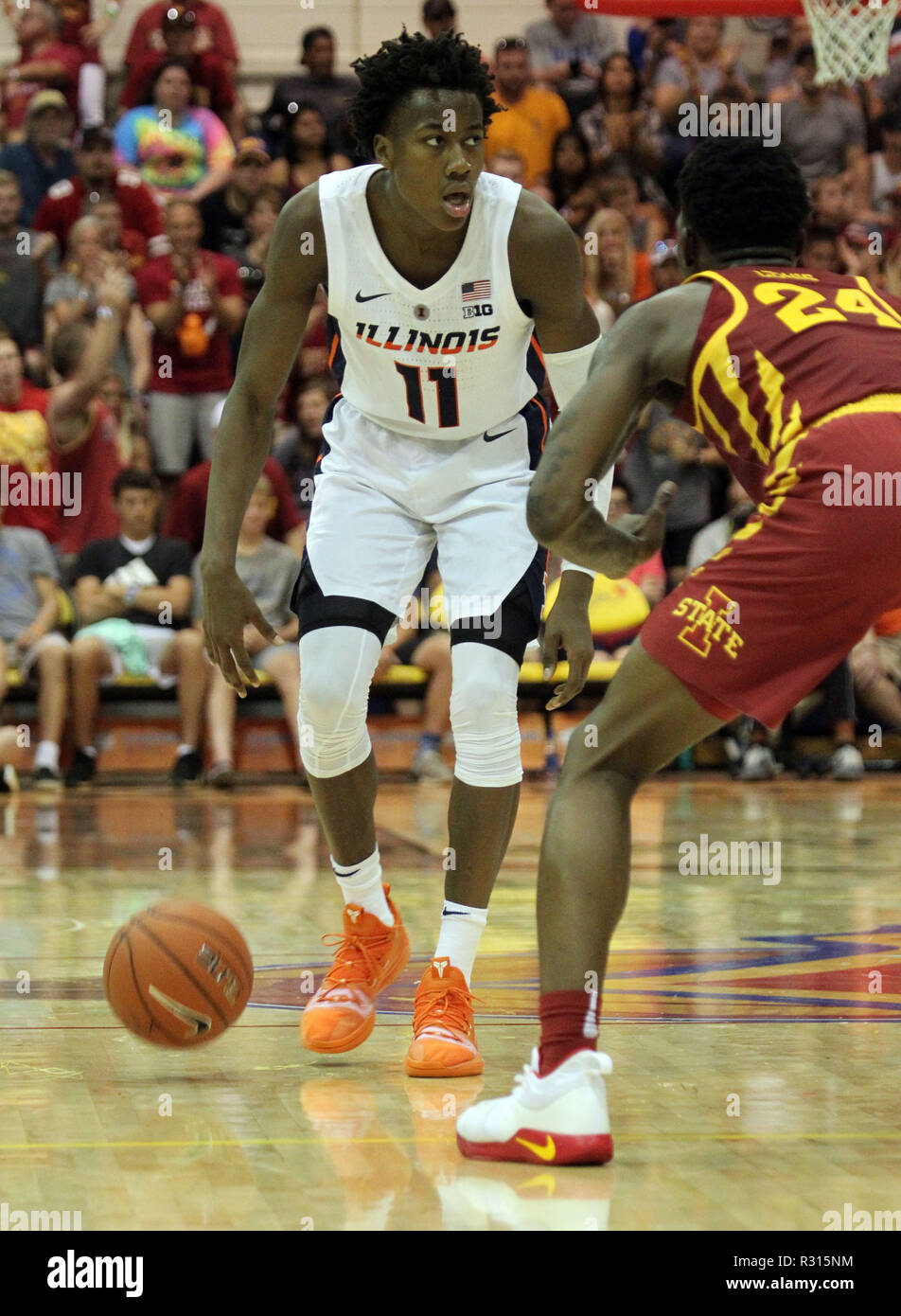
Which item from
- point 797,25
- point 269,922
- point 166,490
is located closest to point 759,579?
point 269,922

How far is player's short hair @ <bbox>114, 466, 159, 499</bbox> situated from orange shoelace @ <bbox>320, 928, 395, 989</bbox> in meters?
6.29

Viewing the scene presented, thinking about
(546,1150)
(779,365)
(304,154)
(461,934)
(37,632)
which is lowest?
(37,632)

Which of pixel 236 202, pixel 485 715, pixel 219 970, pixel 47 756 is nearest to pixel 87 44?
pixel 236 202

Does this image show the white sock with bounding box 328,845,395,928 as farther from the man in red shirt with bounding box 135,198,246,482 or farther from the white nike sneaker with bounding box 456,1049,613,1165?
the man in red shirt with bounding box 135,198,246,482

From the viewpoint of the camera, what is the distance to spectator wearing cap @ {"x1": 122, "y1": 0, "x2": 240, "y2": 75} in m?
13.4

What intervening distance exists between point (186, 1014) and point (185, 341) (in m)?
7.77

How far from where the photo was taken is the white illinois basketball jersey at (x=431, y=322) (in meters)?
4.25

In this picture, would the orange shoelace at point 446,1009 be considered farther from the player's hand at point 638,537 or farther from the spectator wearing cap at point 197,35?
the spectator wearing cap at point 197,35

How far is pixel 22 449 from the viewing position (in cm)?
1038

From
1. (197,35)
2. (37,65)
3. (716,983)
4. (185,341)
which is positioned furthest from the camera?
(197,35)

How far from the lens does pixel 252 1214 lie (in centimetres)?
282

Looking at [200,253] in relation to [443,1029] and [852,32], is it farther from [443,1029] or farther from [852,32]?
[443,1029]
